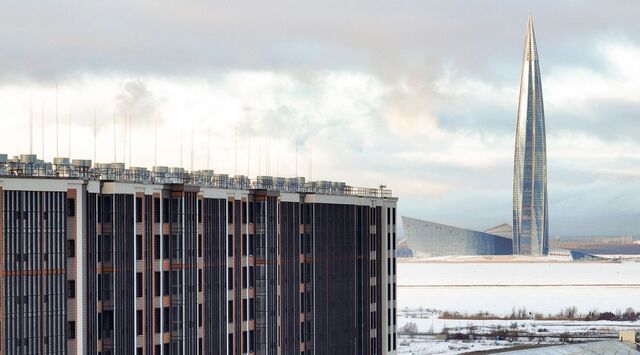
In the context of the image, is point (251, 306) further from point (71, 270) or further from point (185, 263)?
point (71, 270)

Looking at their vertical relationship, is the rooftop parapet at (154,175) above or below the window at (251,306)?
above

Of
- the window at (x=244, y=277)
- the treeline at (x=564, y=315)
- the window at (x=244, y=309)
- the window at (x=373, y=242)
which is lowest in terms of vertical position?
the treeline at (x=564, y=315)

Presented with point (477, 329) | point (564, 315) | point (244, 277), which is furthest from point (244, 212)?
point (564, 315)

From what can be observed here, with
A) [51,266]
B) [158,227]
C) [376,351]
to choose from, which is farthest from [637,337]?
[51,266]

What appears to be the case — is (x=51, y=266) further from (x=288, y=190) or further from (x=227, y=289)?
(x=288, y=190)

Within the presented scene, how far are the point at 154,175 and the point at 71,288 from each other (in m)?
10.4

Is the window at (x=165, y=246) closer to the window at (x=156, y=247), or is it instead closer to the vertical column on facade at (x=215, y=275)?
the window at (x=156, y=247)

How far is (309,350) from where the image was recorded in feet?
247

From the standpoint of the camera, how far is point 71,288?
52438 millimetres

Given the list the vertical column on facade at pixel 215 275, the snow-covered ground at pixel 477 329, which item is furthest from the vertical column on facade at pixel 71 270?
the snow-covered ground at pixel 477 329

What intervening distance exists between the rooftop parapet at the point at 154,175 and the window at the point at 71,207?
126cm

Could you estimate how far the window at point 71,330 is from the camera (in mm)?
52062

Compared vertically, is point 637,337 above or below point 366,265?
below

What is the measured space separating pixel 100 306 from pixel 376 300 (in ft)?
117
